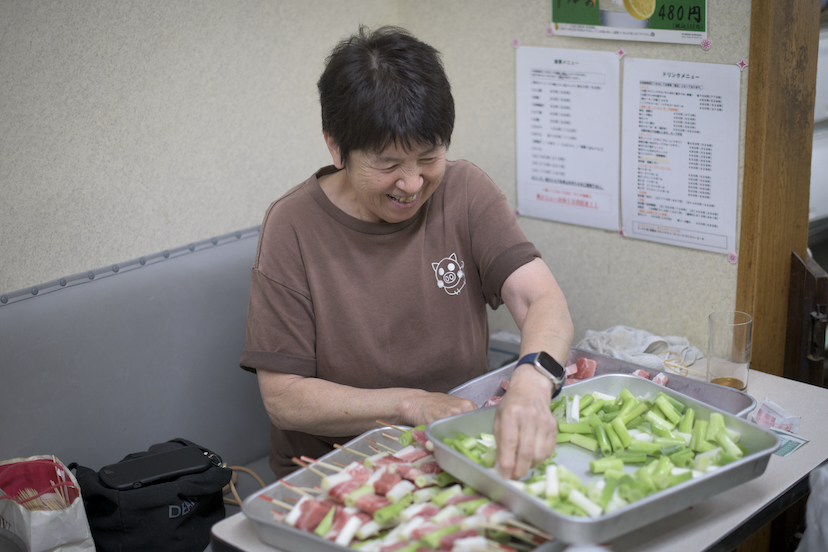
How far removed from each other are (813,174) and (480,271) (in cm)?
123

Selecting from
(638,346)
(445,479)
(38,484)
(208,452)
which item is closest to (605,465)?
(445,479)

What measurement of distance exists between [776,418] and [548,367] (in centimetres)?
57

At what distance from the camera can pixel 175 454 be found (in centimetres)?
187

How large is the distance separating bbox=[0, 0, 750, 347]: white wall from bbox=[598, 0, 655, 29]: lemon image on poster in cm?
7

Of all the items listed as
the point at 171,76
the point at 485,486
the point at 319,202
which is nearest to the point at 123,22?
the point at 171,76

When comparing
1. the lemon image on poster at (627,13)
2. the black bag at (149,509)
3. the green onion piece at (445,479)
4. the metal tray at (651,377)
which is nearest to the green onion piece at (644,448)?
the metal tray at (651,377)

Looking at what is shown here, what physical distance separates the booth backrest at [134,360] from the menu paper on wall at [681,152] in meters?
1.27

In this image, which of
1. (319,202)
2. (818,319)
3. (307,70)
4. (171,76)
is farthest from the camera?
(307,70)

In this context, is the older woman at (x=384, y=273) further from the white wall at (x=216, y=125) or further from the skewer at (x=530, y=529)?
the white wall at (x=216, y=125)

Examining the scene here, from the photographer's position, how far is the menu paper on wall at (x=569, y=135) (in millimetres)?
2238

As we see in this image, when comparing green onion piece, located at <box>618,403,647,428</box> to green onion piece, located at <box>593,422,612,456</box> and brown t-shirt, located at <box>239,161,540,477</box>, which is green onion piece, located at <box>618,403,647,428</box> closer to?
green onion piece, located at <box>593,422,612,456</box>

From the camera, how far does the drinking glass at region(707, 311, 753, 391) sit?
1.73 m

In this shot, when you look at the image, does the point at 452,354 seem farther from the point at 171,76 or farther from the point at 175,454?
the point at 171,76

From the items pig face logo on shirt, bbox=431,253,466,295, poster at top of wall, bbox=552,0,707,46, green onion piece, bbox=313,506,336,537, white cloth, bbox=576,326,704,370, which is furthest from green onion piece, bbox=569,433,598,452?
poster at top of wall, bbox=552,0,707,46
